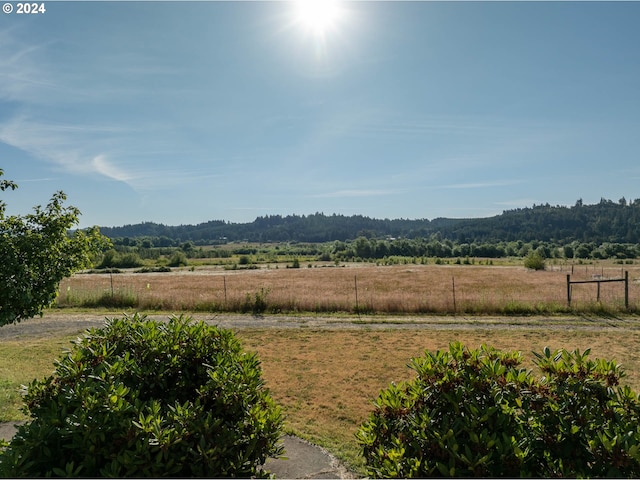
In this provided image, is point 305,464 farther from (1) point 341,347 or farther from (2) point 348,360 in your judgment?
(1) point 341,347

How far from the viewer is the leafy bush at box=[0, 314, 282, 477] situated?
8.49 feet

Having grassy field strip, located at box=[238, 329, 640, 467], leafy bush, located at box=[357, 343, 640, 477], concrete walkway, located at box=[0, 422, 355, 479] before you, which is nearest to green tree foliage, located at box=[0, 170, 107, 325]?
concrete walkway, located at box=[0, 422, 355, 479]

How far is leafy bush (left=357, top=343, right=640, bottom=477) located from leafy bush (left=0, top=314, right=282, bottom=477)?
107 centimetres

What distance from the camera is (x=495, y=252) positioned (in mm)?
106000

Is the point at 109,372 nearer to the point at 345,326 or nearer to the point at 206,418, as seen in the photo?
the point at 206,418

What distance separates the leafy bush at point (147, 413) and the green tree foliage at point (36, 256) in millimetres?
2679

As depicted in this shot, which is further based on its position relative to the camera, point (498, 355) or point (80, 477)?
point (498, 355)

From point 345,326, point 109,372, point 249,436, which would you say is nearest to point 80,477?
point 109,372

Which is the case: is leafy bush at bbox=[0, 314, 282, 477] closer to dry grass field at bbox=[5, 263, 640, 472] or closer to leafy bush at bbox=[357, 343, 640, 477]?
leafy bush at bbox=[357, 343, 640, 477]

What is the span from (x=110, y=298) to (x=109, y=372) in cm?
2111

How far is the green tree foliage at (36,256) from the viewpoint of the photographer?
541cm

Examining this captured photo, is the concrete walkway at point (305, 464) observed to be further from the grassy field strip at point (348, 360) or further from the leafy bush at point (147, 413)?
the leafy bush at point (147, 413)

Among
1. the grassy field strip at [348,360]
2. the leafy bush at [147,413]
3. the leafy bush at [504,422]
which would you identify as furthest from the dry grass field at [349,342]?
the leafy bush at [147,413]

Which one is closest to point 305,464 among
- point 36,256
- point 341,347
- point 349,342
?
point 36,256
